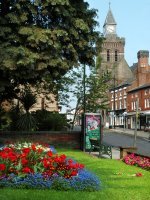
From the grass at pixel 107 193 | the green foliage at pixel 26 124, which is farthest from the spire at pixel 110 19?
the grass at pixel 107 193

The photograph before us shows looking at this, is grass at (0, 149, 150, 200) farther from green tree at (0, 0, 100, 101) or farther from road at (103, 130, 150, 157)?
road at (103, 130, 150, 157)

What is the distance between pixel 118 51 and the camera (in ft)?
446

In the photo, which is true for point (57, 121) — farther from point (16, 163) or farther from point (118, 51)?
point (118, 51)

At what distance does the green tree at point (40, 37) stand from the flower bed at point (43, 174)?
968 centimetres

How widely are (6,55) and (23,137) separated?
7.94 metres

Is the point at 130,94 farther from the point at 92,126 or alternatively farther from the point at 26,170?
the point at 26,170

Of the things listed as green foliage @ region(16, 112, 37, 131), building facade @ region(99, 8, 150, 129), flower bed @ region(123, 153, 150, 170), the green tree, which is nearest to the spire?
building facade @ region(99, 8, 150, 129)

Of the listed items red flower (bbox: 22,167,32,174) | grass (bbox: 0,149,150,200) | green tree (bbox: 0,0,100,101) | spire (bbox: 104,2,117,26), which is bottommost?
grass (bbox: 0,149,150,200)

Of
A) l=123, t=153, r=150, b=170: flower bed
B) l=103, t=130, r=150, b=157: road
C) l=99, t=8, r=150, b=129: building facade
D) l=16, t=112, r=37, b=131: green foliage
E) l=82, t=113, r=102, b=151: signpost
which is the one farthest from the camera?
l=99, t=8, r=150, b=129: building facade

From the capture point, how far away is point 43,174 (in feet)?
33.1

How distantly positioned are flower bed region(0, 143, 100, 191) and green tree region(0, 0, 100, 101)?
31.8 feet

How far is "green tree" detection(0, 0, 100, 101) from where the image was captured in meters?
20.3

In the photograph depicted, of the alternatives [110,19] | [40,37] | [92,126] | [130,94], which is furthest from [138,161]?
[110,19]

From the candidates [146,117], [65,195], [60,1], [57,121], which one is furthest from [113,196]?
[146,117]
